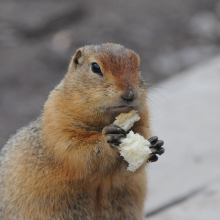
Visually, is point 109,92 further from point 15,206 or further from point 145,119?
point 15,206

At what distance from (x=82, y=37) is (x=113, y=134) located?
6275 millimetres

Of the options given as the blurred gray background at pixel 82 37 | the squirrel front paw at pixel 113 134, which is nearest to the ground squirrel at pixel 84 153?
the squirrel front paw at pixel 113 134

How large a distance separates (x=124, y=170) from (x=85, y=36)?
615 centimetres

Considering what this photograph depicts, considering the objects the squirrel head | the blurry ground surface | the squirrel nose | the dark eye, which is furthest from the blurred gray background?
the squirrel nose

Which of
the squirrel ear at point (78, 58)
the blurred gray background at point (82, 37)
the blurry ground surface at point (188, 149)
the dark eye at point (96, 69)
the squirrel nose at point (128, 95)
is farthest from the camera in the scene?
the blurred gray background at point (82, 37)

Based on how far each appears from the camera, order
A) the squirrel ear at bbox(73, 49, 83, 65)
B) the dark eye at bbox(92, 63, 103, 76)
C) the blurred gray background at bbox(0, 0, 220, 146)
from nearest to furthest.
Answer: the dark eye at bbox(92, 63, 103, 76)
the squirrel ear at bbox(73, 49, 83, 65)
the blurred gray background at bbox(0, 0, 220, 146)

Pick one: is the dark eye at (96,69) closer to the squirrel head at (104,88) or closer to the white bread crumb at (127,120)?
the squirrel head at (104,88)

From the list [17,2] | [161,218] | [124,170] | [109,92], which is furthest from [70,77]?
[17,2]

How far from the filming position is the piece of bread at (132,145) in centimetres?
306

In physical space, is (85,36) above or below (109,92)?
above

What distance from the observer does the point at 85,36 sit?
905 cm

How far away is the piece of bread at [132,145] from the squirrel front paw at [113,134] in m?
0.05

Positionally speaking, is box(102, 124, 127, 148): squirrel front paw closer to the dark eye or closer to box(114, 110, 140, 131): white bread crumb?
box(114, 110, 140, 131): white bread crumb

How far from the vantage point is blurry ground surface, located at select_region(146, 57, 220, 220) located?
4723mm
